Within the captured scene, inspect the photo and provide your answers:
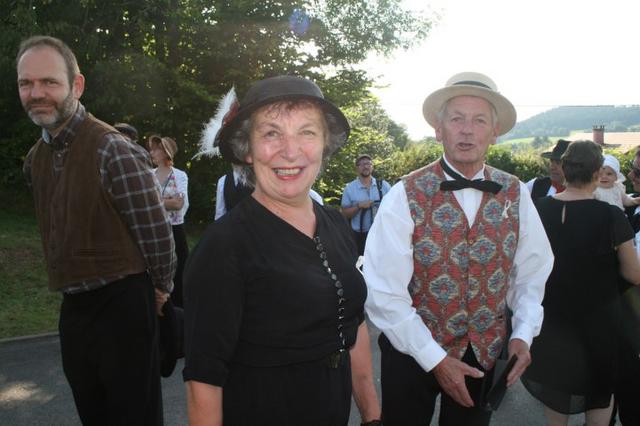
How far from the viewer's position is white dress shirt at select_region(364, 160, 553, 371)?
2396 millimetres

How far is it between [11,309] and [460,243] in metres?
6.31

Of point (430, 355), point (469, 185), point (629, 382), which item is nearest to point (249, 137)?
point (469, 185)

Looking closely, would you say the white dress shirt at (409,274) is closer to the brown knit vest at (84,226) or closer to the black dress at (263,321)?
the black dress at (263,321)

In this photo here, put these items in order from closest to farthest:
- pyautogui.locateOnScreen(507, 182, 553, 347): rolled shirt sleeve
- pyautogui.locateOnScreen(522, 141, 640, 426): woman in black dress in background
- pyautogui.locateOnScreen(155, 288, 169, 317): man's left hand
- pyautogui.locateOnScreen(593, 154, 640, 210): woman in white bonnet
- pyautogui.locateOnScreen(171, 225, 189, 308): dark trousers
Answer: pyautogui.locateOnScreen(507, 182, 553, 347): rolled shirt sleeve
pyautogui.locateOnScreen(155, 288, 169, 317): man's left hand
pyautogui.locateOnScreen(522, 141, 640, 426): woman in black dress in background
pyautogui.locateOnScreen(593, 154, 640, 210): woman in white bonnet
pyautogui.locateOnScreen(171, 225, 189, 308): dark trousers

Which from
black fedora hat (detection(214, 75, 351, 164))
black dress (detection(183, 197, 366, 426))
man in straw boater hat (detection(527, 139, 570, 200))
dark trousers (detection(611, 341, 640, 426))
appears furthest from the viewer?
man in straw boater hat (detection(527, 139, 570, 200))

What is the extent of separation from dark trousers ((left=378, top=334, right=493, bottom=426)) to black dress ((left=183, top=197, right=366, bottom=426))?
2.59 feet

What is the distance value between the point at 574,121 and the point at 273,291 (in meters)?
119

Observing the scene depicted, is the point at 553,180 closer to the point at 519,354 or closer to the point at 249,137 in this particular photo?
the point at 519,354

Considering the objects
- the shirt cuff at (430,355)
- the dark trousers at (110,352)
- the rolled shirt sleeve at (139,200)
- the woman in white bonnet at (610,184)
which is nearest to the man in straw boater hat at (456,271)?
the shirt cuff at (430,355)

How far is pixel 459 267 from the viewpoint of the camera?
244 cm

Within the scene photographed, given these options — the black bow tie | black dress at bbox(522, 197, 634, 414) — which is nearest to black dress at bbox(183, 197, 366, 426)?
the black bow tie

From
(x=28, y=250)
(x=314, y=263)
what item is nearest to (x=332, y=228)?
(x=314, y=263)

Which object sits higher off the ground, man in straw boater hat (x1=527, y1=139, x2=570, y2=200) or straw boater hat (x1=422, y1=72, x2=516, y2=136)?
straw boater hat (x1=422, y1=72, x2=516, y2=136)

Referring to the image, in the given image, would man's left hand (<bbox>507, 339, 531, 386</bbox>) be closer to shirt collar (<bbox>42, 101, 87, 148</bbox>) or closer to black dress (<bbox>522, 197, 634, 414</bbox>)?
black dress (<bbox>522, 197, 634, 414</bbox>)
